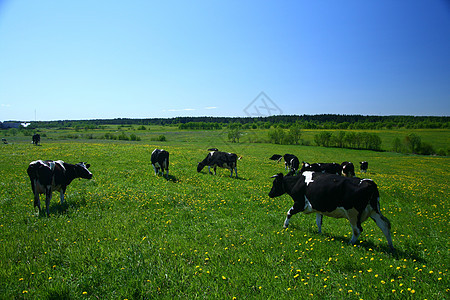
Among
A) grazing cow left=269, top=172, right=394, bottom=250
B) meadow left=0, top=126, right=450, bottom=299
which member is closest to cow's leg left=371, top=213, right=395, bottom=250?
grazing cow left=269, top=172, right=394, bottom=250

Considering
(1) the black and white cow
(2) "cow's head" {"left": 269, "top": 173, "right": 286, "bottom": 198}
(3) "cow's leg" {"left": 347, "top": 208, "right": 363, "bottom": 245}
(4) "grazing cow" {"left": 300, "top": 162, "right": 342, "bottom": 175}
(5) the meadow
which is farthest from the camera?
(4) "grazing cow" {"left": 300, "top": 162, "right": 342, "bottom": 175}

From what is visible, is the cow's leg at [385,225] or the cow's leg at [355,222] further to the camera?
the cow's leg at [355,222]

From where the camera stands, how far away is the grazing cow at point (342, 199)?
22.4 ft

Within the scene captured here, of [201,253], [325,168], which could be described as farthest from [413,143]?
[201,253]

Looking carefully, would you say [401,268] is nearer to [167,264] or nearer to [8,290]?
[167,264]

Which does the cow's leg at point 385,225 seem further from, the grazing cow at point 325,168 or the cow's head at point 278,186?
the grazing cow at point 325,168

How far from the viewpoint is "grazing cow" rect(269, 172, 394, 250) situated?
681 centimetres

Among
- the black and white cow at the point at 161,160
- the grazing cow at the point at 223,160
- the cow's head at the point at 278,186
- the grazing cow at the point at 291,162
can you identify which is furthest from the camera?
the grazing cow at the point at 291,162

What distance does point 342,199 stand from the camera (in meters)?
7.11

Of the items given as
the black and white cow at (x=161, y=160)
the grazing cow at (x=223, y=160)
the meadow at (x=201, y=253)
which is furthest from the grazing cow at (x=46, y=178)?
the grazing cow at (x=223, y=160)

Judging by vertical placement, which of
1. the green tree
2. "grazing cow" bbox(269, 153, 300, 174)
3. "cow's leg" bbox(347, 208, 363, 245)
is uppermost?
the green tree

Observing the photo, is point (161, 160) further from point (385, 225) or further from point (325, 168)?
point (385, 225)

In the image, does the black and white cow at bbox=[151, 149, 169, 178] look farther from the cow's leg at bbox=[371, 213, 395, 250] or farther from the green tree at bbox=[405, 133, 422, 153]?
the green tree at bbox=[405, 133, 422, 153]

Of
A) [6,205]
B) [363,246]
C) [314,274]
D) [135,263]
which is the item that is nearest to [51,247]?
[135,263]
